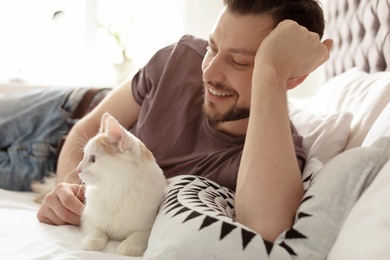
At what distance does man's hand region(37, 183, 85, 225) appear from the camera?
42.7 inches

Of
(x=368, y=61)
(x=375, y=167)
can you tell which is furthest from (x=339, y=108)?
(x=375, y=167)

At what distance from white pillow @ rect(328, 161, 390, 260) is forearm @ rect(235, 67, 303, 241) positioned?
14cm

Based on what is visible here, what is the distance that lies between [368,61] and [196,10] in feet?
5.82

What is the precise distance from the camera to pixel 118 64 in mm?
3266

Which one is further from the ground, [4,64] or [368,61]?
[368,61]

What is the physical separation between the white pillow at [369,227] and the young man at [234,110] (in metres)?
0.14

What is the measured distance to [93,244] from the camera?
0.93 m

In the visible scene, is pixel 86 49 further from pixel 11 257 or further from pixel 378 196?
pixel 378 196

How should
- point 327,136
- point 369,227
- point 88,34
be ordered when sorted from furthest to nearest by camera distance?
point 88,34 → point 327,136 → point 369,227

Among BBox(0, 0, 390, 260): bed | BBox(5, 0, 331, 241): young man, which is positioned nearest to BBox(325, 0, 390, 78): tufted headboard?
BBox(0, 0, 390, 260): bed

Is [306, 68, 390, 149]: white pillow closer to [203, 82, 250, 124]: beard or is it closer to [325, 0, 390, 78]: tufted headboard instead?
[325, 0, 390, 78]: tufted headboard

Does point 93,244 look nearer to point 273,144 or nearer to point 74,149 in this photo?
point 273,144

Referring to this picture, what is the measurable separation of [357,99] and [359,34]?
713 mm

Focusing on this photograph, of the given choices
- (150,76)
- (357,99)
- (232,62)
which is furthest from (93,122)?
(357,99)
